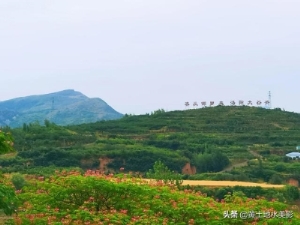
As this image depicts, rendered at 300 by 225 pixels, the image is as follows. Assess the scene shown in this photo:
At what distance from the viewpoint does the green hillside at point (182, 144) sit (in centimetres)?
4453

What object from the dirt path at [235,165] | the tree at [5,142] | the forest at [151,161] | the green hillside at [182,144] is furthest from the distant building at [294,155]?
the tree at [5,142]

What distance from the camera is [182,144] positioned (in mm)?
55156

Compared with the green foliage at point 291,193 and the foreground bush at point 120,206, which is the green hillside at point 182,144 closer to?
the green foliage at point 291,193

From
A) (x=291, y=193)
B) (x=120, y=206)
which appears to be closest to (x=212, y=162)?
(x=291, y=193)

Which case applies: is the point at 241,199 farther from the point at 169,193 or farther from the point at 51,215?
the point at 51,215

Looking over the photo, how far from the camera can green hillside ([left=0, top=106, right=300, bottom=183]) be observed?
44531 mm

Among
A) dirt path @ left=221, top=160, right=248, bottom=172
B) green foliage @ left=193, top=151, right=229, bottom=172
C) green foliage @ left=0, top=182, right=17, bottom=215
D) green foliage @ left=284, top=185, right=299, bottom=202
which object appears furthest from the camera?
dirt path @ left=221, top=160, right=248, bottom=172

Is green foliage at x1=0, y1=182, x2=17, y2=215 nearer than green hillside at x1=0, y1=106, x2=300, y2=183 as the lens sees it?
Yes

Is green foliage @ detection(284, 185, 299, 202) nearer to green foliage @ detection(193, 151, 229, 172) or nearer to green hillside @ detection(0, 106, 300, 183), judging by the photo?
green hillside @ detection(0, 106, 300, 183)

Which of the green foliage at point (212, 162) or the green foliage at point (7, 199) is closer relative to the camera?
the green foliage at point (7, 199)

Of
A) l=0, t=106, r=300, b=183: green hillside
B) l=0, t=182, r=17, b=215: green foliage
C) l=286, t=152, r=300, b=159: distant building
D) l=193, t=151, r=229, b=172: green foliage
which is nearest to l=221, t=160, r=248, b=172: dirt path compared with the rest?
l=0, t=106, r=300, b=183: green hillside

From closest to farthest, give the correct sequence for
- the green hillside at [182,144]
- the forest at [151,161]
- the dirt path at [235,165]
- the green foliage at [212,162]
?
the forest at [151,161], the green hillside at [182,144], the green foliage at [212,162], the dirt path at [235,165]

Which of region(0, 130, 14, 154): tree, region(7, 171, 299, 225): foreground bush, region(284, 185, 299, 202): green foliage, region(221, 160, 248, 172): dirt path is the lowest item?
region(284, 185, 299, 202): green foliage

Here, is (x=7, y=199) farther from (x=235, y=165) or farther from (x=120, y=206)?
(x=235, y=165)
